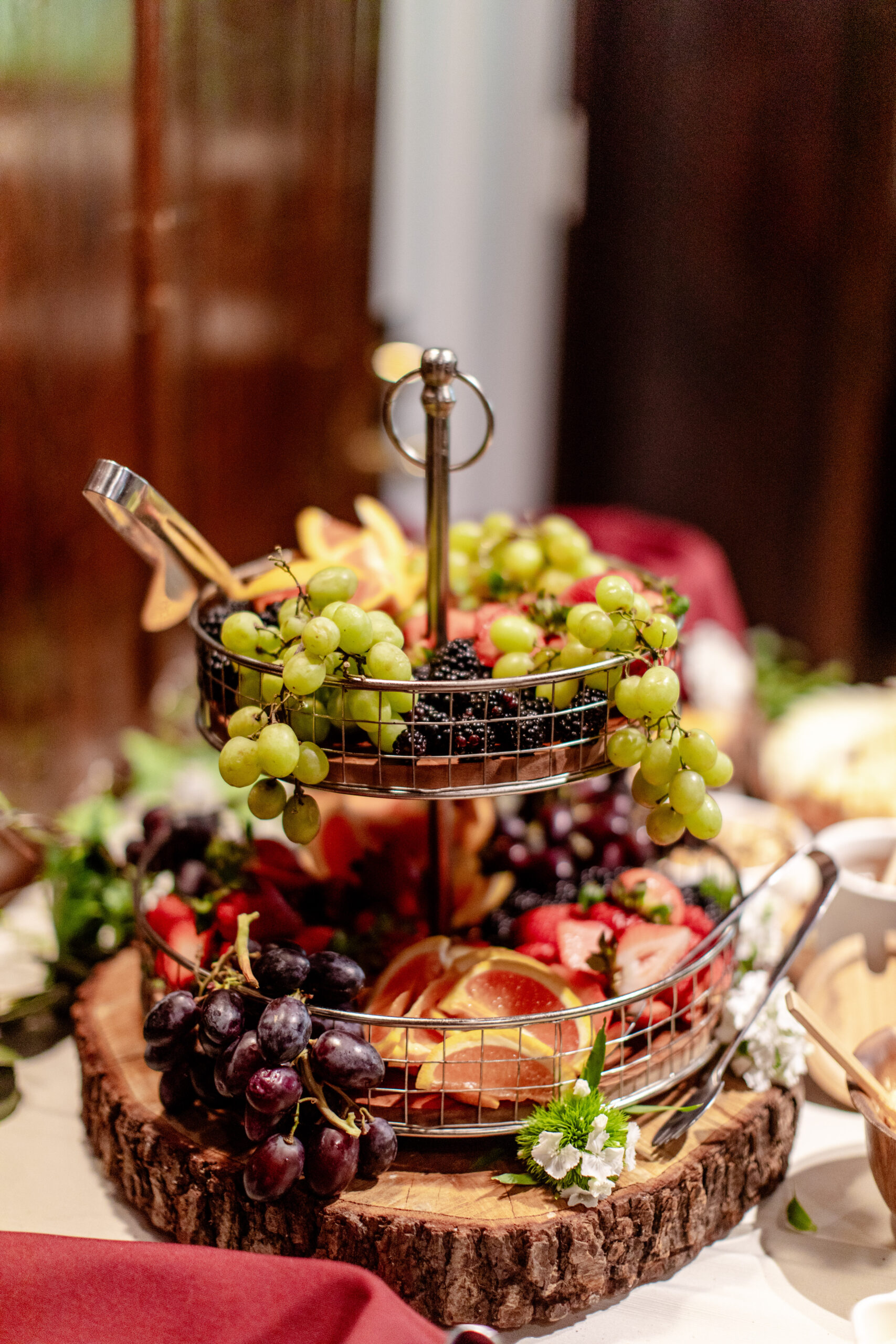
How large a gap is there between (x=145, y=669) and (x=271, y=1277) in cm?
102

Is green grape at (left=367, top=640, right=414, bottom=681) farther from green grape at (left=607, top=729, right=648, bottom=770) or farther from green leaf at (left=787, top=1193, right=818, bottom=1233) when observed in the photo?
green leaf at (left=787, top=1193, right=818, bottom=1233)

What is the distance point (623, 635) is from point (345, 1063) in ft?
1.07

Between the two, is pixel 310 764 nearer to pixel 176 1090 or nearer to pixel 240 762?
pixel 240 762

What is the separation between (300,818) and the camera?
66 centimetres

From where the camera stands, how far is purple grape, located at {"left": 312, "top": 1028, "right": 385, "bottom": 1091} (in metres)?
0.63

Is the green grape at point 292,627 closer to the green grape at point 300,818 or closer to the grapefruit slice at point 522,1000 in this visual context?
the green grape at point 300,818

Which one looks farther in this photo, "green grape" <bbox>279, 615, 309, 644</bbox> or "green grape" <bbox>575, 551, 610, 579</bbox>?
"green grape" <bbox>575, 551, 610, 579</bbox>

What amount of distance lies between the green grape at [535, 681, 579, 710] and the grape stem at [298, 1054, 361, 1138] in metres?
0.27

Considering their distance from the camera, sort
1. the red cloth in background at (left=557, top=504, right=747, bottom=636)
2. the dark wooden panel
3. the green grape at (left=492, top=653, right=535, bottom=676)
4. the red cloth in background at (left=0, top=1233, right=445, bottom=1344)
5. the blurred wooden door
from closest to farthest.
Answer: the red cloth in background at (left=0, top=1233, right=445, bottom=1344)
the green grape at (left=492, top=653, right=535, bottom=676)
the blurred wooden door
the red cloth in background at (left=557, top=504, right=747, bottom=636)
the dark wooden panel

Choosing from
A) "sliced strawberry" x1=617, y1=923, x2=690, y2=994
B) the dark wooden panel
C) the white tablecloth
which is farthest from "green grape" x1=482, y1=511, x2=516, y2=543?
the dark wooden panel

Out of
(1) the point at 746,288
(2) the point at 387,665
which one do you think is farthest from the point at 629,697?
(1) the point at 746,288

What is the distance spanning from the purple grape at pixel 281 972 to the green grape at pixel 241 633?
204 millimetres

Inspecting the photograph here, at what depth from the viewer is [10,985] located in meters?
1.01

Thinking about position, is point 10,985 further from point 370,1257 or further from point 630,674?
point 630,674
